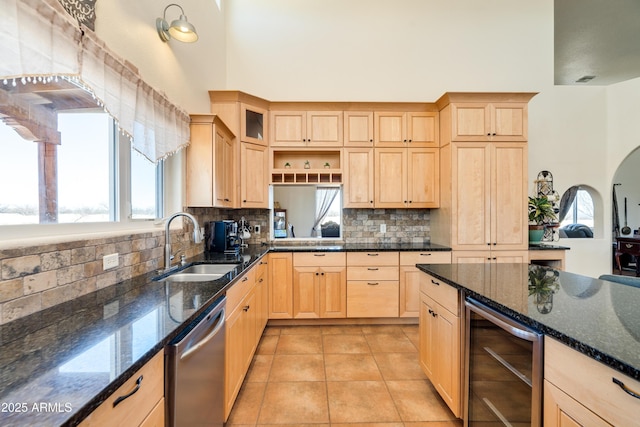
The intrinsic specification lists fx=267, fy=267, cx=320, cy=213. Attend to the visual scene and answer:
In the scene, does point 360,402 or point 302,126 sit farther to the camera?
point 302,126

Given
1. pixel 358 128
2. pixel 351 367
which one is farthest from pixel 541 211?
pixel 351 367

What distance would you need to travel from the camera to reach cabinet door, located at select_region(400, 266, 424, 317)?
3127mm

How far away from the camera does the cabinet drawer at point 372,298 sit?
312 centimetres

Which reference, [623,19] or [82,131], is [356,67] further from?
[623,19]

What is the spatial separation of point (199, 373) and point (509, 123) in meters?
3.83

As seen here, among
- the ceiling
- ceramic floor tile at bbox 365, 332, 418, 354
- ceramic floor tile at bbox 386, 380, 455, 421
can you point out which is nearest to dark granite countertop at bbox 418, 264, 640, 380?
ceramic floor tile at bbox 386, 380, 455, 421

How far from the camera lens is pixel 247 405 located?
1.86 metres

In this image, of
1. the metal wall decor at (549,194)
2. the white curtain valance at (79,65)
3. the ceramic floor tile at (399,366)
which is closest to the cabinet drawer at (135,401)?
the white curtain valance at (79,65)

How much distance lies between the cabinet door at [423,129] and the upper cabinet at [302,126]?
2.94ft

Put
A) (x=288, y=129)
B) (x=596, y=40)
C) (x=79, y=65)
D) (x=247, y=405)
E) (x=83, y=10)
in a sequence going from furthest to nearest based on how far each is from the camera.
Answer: (x=596, y=40), (x=288, y=129), (x=247, y=405), (x=83, y=10), (x=79, y=65)

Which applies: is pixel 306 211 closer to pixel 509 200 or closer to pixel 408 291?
pixel 408 291

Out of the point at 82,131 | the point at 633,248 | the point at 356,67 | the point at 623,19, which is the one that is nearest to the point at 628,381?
the point at 82,131

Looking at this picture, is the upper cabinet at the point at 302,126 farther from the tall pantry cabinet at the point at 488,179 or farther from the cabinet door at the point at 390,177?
the tall pantry cabinet at the point at 488,179

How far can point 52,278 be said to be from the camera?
1.15 meters
